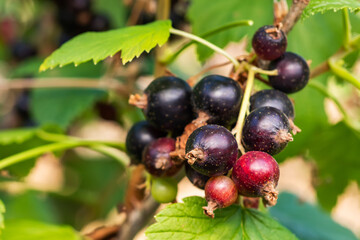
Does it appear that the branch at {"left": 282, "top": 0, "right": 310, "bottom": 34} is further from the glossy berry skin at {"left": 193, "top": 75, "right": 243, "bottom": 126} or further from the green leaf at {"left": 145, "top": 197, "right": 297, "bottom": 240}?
the green leaf at {"left": 145, "top": 197, "right": 297, "bottom": 240}

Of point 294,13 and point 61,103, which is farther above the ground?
point 294,13

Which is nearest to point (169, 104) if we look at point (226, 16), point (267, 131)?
point (267, 131)

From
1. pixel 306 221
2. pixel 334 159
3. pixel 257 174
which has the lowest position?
pixel 306 221

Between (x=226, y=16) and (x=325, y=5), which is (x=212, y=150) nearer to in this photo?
(x=325, y=5)

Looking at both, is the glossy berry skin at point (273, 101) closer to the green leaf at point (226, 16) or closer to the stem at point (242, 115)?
the stem at point (242, 115)

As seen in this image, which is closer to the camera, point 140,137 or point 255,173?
point 255,173

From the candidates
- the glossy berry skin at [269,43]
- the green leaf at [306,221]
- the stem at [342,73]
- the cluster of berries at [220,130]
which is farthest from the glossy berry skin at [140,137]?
the green leaf at [306,221]

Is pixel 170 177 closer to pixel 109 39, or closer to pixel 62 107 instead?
pixel 109 39
